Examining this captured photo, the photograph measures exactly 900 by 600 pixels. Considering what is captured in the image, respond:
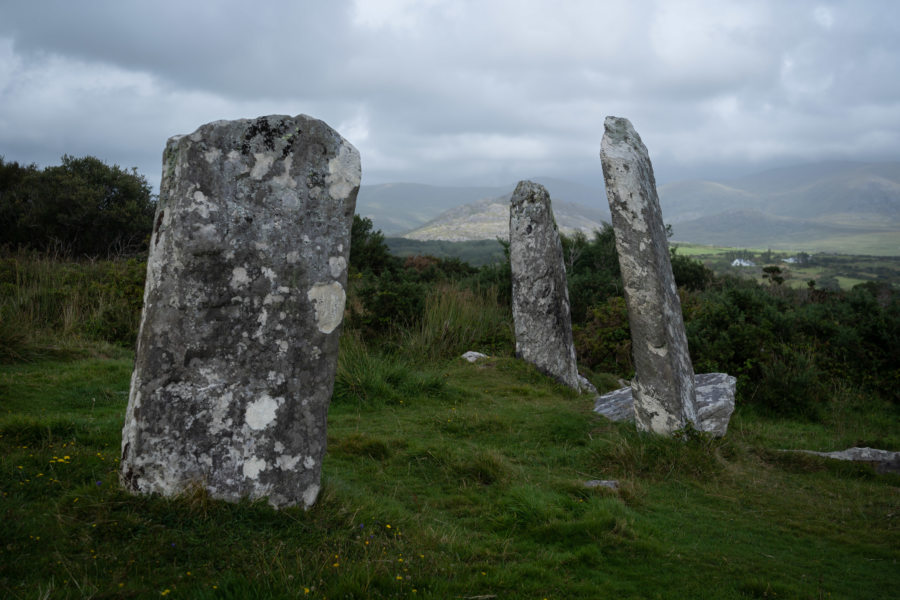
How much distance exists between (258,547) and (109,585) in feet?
2.51

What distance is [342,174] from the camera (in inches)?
171

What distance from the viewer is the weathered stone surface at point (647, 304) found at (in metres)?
6.63

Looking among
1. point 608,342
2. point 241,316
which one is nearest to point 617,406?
point 608,342

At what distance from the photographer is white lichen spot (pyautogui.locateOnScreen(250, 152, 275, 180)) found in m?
4.18

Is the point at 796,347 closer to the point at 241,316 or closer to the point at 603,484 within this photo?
the point at 603,484

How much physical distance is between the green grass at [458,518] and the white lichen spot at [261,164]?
2111mm

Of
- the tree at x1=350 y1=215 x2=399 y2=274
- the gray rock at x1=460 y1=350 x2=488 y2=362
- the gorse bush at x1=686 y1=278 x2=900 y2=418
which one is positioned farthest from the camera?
the tree at x1=350 y1=215 x2=399 y2=274

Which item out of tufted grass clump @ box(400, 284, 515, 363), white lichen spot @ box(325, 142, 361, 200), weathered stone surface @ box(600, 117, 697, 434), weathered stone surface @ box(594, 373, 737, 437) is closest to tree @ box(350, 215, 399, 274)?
tufted grass clump @ box(400, 284, 515, 363)

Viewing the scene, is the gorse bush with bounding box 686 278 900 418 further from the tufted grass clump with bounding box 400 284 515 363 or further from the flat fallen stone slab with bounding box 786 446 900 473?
the tufted grass clump with bounding box 400 284 515 363

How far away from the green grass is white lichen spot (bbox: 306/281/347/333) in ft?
3.84

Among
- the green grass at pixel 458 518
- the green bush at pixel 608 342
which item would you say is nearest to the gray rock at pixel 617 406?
the green grass at pixel 458 518

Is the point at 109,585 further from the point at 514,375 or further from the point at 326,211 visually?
the point at 514,375

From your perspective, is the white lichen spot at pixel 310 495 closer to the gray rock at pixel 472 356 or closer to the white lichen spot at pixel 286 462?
the white lichen spot at pixel 286 462

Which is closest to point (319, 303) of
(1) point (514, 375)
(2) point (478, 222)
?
(1) point (514, 375)
